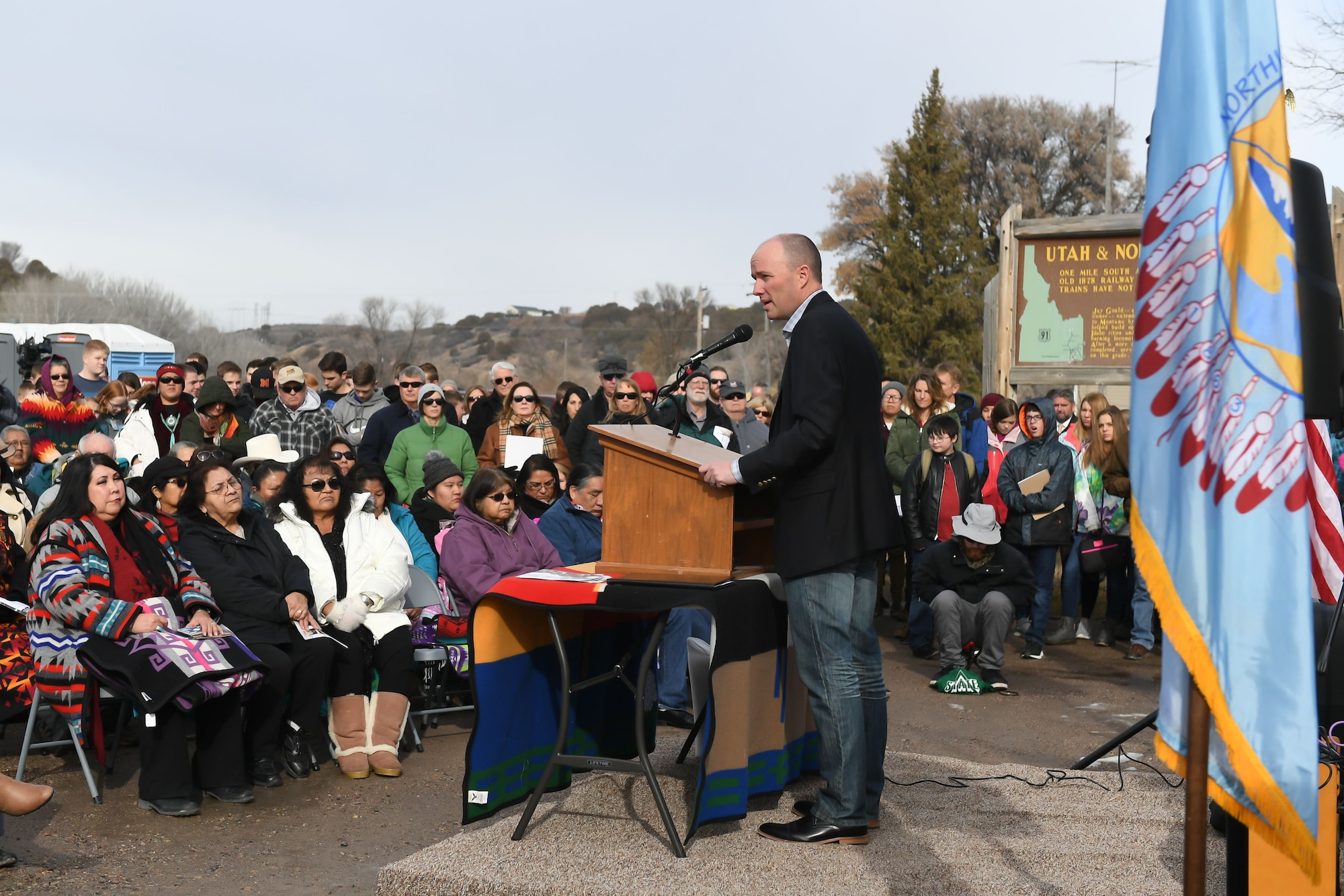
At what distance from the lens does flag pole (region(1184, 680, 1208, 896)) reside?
7.32 ft

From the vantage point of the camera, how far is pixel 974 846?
412 cm

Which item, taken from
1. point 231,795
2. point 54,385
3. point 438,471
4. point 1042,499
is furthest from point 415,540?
point 1042,499

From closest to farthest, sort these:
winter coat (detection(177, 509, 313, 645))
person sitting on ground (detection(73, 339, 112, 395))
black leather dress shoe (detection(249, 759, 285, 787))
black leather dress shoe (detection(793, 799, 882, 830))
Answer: black leather dress shoe (detection(793, 799, 882, 830))
black leather dress shoe (detection(249, 759, 285, 787))
winter coat (detection(177, 509, 313, 645))
person sitting on ground (detection(73, 339, 112, 395))

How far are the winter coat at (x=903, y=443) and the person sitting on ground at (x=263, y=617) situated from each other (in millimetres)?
5112

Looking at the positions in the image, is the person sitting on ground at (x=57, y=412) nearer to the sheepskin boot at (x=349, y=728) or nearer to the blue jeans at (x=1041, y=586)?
the sheepskin boot at (x=349, y=728)

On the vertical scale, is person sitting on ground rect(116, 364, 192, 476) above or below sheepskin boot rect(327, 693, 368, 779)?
above

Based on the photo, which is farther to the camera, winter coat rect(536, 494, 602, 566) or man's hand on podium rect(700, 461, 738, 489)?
winter coat rect(536, 494, 602, 566)

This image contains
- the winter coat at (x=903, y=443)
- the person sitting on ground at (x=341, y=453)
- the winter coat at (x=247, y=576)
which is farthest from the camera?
the winter coat at (x=903, y=443)

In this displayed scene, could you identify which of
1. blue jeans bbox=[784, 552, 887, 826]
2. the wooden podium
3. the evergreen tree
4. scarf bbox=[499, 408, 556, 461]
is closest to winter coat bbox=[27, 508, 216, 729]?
the wooden podium

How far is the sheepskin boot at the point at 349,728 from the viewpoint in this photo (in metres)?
5.66

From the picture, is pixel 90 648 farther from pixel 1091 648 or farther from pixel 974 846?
pixel 1091 648

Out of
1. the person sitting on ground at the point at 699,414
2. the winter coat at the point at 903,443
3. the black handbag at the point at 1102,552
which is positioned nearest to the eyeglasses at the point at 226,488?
the person sitting on ground at the point at 699,414

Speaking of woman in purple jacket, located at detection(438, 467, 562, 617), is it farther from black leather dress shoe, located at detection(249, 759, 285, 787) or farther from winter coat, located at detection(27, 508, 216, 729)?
winter coat, located at detection(27, 508, 216, 729)

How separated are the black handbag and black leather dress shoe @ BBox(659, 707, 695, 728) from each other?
388 centimetres
